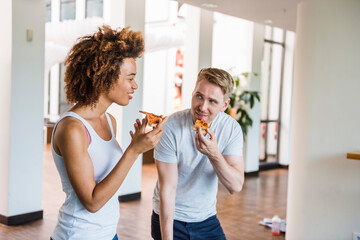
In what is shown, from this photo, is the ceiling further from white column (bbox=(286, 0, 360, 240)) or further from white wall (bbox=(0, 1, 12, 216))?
white wall (bbox=(0, 1, 12, 216))

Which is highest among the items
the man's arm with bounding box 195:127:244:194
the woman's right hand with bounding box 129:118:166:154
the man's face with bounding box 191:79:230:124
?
the man's face with bounding box 191:79:230:124

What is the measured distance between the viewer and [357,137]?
142 inches

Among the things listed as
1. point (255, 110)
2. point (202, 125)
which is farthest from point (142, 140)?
point (255, 110)

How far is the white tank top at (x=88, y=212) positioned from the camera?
1559 mm

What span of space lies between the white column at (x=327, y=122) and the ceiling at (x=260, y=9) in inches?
73.5

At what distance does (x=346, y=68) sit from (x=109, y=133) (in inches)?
104

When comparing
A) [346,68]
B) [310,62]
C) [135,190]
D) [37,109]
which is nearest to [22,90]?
[37,109]

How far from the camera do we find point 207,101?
201 centimetres

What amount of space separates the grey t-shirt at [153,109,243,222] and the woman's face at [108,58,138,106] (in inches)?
17.1

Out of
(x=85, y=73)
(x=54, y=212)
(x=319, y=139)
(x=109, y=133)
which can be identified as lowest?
(x=54, y=212)

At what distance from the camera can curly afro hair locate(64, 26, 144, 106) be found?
1.58 meters

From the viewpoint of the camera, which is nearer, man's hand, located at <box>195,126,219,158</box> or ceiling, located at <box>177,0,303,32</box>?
man's hand, located at <box>195,126,219,158</box>

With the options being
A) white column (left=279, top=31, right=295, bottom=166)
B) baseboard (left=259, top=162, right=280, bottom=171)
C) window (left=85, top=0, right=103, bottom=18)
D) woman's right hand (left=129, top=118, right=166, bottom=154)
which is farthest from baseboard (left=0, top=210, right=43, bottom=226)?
window (left=85, top=0, right=103, bottom=18)

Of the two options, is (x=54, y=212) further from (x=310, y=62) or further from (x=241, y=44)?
(x=241, y=44)
